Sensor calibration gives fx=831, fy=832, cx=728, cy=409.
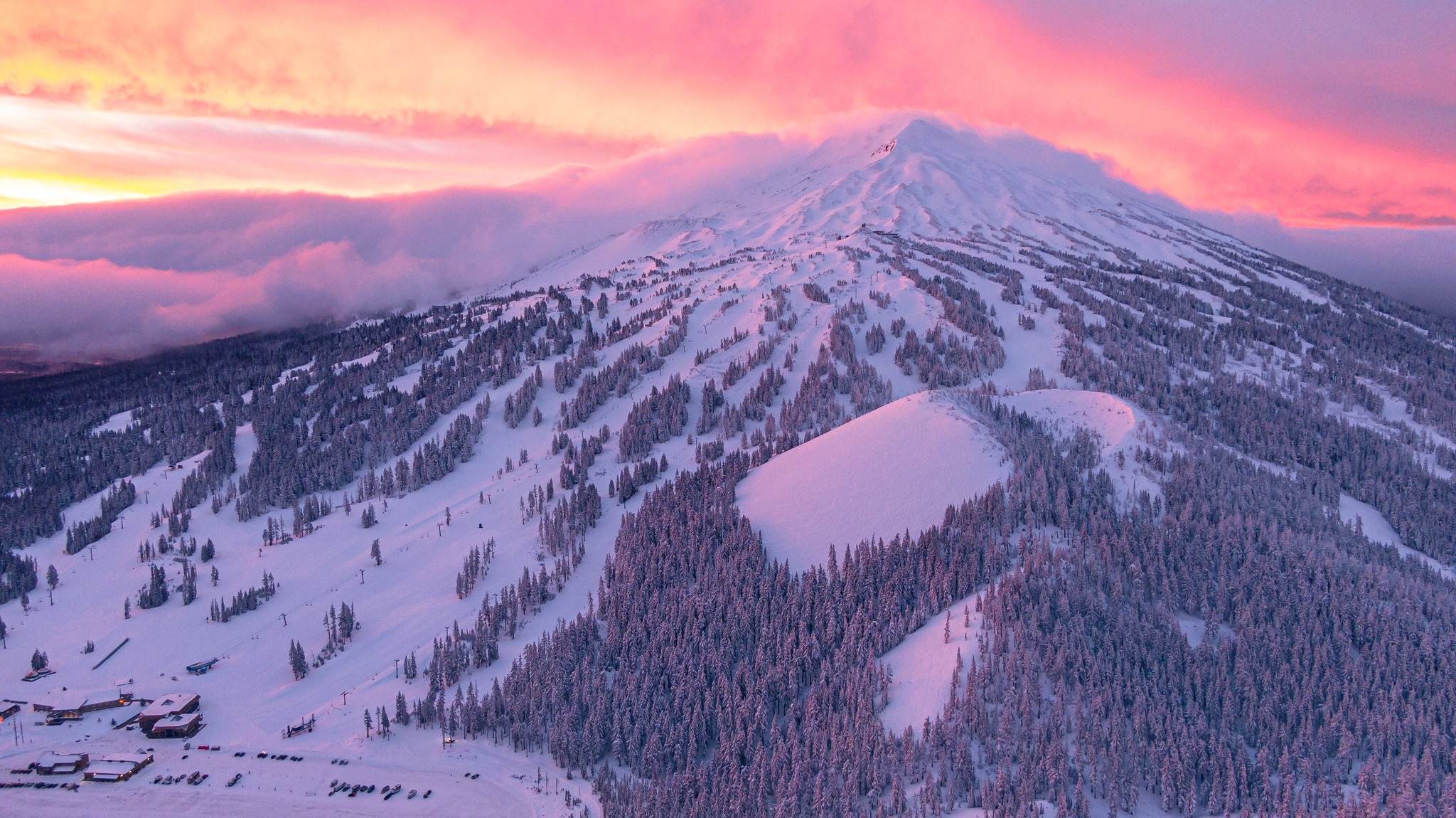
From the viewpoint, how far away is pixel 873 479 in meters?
127

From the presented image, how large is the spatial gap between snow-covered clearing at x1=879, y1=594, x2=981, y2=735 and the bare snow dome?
22.2 m

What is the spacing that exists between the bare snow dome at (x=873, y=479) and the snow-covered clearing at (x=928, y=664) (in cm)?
2218

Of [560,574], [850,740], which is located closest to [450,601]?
[560,574]

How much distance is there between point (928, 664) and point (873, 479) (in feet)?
135

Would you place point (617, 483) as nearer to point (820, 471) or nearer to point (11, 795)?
point (820, 471)

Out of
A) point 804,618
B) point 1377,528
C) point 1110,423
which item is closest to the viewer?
point 804,618

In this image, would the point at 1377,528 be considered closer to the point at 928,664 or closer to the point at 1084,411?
the point at 1084,411

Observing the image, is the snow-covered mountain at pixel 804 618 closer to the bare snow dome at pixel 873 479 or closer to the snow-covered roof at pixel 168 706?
the bare snow dome at pixel 873 479

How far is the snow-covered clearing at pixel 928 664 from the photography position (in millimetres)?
83875

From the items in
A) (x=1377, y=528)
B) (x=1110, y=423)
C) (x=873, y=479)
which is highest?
(x=1110, y=423)

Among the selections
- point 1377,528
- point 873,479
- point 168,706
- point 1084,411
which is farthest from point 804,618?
point 1377,528

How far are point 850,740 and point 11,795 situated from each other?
9538 cm

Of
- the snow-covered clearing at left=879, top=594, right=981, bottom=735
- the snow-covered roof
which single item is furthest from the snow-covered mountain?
the snow-covered roof

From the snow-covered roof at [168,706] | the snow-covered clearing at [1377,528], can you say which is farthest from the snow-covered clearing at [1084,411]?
the snow-covered roof at [168,706]
